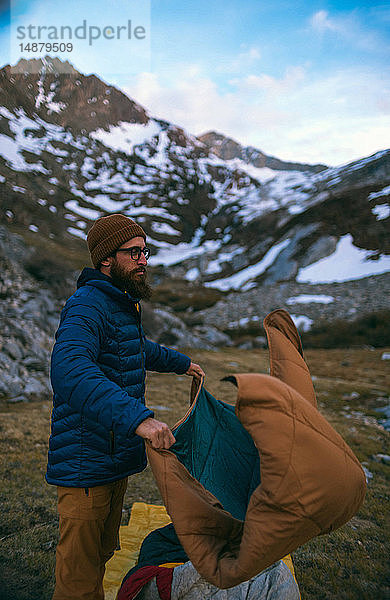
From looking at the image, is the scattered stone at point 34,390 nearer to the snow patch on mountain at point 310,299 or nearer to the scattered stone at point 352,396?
the scattered stone at point 352,396

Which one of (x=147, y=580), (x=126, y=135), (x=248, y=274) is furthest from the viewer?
(x=126, y=135)

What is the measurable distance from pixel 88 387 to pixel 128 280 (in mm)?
1320

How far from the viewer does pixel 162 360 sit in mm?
4215

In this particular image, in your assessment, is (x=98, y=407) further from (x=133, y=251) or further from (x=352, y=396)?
(x=352, y=396)

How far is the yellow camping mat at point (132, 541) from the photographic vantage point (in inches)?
166

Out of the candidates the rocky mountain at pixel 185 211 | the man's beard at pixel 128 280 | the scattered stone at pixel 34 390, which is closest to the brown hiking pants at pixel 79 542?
the man's beard at pixel 128 280

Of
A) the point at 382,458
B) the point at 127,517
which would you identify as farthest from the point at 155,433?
the point at 382,458

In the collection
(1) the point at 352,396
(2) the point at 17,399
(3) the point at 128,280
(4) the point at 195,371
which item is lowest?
(1) the point at 352,396

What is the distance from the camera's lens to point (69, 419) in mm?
3057

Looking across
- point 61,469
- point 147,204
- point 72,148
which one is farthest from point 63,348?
point 72,148

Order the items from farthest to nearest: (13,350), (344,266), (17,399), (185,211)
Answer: (185,211), (344,266), (13,350), (17,399)

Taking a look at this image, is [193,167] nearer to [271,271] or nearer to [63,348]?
[271,271]

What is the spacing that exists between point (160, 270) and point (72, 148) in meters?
89.7

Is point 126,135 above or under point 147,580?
above
